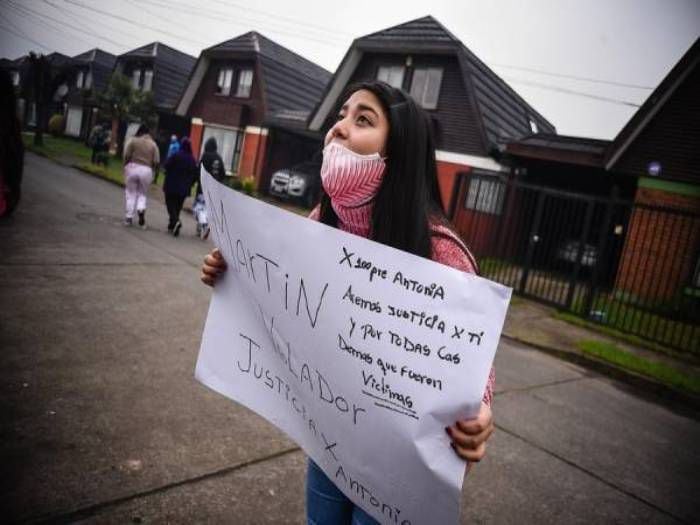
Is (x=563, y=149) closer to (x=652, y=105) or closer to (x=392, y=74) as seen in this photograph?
(x=652, y=105)

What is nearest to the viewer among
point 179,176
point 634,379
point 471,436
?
point 471,436

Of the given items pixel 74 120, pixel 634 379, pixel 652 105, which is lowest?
pixel 634 379

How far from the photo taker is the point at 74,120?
3759 centimetres

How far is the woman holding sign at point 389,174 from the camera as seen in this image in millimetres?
1286

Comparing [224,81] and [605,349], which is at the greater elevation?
[224,81]

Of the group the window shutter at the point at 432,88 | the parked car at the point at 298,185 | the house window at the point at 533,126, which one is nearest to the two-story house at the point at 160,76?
the parked car at the point at 298,185

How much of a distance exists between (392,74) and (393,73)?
0.20 feet

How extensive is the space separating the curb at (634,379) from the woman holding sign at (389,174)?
4984mm

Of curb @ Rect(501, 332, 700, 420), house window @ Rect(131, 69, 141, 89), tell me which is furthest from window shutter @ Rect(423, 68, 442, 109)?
house window @ Rect(131, 69, 141, 89)

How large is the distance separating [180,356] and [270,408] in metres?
2.32

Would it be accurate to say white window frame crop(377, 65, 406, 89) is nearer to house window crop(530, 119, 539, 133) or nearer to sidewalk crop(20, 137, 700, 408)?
house window crop(530, 119, 539, 133)

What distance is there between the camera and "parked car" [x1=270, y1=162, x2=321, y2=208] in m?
18.0

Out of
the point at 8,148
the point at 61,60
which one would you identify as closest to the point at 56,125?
the point at 61,60

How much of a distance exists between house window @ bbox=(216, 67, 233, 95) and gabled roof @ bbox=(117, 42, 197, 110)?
5518 mm
